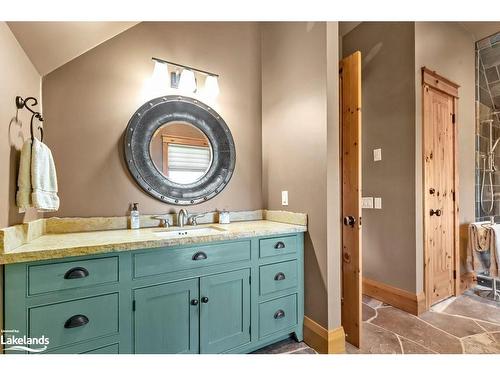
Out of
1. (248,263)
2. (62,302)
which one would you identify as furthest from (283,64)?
(62,302)

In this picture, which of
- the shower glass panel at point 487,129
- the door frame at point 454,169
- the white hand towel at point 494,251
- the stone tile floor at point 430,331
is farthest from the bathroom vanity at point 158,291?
the shower glass panel at point 487,129

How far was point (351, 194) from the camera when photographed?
1.80 m

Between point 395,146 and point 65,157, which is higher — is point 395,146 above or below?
above

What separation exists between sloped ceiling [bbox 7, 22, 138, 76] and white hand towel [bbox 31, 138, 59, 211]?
54 centimetres

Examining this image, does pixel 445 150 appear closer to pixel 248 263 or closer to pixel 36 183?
pixel 248 263

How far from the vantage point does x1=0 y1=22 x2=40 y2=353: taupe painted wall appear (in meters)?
1.12

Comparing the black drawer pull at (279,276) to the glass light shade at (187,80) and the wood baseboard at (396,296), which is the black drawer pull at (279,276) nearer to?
the wood baseboard at (396,296)

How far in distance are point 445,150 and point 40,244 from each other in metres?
3.51

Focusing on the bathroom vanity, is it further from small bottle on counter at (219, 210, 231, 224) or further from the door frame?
the door frame

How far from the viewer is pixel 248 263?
5.38ft

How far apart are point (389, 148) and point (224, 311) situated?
222 cm

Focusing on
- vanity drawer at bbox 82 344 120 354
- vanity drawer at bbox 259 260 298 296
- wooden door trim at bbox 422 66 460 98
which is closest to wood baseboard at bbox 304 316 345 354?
vanity drawer at bbox 259 260 298 296
